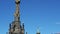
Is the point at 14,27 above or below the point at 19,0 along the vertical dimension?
below

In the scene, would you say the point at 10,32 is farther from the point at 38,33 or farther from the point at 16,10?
the point at 38,33

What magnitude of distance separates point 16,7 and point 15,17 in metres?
6.42

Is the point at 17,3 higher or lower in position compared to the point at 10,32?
higher

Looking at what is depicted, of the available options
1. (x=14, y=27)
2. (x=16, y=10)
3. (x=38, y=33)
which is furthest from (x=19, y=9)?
(x=38, y=33)

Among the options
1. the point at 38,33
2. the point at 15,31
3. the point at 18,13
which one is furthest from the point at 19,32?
the point at 38,33

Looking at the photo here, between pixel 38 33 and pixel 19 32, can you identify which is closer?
pixel 19 32

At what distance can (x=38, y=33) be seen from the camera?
184m

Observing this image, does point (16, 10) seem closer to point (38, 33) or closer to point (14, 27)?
point (14, 27)

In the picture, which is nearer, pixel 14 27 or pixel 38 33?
pixel 14 27

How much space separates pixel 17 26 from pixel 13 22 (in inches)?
144

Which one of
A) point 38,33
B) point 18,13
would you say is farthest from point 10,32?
point 38,33

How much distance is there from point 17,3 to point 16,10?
4.49 meters

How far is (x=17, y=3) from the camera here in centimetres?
15738

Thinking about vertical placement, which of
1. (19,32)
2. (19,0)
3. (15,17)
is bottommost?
(19,32)
